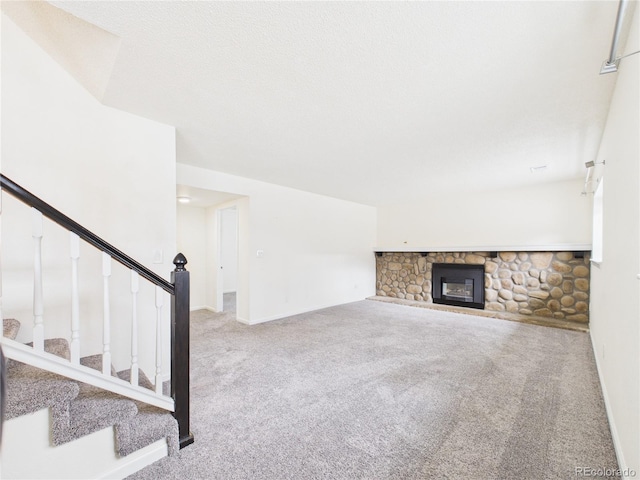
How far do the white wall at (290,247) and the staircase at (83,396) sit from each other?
238 cm

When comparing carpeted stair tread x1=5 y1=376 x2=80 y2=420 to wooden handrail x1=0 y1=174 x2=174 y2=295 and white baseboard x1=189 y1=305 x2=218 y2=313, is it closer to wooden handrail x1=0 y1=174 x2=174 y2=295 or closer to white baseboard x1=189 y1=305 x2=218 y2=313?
wooden handrail x1=0 y1=174 x2=174 y2=295

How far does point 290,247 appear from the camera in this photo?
4.89 m

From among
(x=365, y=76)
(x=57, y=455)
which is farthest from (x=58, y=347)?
(x=365, y=76)

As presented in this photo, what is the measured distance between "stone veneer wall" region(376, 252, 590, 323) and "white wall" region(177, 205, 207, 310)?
174 inches

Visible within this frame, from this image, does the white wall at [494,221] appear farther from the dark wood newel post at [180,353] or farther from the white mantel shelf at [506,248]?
the dark wood newel post at [180,353]

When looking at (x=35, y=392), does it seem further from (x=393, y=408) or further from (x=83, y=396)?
(x=393, y=408)

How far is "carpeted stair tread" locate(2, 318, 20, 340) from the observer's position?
4.94ft

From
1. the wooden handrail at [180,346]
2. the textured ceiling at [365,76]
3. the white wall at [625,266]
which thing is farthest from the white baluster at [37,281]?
the white wall at [625,266]

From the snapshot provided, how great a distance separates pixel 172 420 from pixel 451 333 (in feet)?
11.1

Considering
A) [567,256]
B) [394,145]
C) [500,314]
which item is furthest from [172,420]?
[567,256]

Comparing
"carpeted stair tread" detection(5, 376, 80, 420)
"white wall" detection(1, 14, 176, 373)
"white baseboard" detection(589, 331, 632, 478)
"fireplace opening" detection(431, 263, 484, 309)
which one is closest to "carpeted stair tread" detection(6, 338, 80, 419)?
"carpeted stair tread" detection(5, 376, 80, 420)

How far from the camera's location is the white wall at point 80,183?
5.96 ft

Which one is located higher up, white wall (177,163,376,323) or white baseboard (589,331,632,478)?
white wall (177,163,376,323)

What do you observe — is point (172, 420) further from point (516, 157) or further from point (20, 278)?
point (516, 157)
